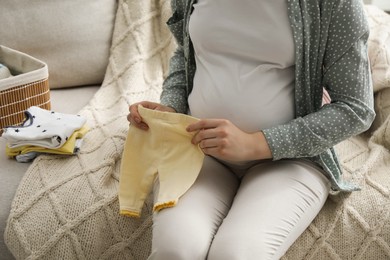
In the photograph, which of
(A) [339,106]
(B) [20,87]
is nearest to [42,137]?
(B) [20,87]

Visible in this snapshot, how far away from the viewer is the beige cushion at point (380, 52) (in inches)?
60.0

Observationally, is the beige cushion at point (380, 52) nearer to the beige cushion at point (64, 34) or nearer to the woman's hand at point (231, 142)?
the woman's hand at point (231, 142)

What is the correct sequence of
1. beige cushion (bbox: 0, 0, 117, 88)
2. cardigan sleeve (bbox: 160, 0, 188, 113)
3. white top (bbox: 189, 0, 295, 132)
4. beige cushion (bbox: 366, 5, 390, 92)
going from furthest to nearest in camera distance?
beige cushion (bbox: 0, 0, 117, 88) < beige cushion (bbox: 366, 5, 390, 92) < cardigan sleeve (bbox: 160, 0, 188, 113) < white top (bbox: 189, 0, 295, 132)

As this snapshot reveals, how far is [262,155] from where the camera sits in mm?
1104

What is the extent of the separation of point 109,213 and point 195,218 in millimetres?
312

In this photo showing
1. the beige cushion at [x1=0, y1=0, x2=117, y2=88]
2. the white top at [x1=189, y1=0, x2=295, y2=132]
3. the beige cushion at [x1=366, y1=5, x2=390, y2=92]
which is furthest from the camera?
the beige cushion at [x1=0, y1=0, x2=117, y2=88]

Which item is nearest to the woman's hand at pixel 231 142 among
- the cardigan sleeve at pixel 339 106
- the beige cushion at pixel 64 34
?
the cardigan sleeve at pixel 339 106

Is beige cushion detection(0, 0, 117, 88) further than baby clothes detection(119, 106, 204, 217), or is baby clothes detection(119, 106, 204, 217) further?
beige cushion detection(0, 0, 117, 88)

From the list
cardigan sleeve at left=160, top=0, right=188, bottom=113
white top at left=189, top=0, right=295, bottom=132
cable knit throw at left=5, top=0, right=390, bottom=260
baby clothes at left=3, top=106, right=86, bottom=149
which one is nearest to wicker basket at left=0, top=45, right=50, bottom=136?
baby clothes at left=3, top=106, right=86, bottom=149

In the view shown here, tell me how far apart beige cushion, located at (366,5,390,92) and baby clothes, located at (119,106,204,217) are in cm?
69

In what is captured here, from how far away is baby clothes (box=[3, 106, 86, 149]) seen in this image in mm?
1405

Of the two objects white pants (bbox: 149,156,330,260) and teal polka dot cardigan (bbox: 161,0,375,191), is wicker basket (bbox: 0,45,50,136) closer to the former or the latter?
white pants (bbox: 149,156,330,260)

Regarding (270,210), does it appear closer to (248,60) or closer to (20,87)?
(248,60)

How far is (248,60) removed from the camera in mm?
1178
